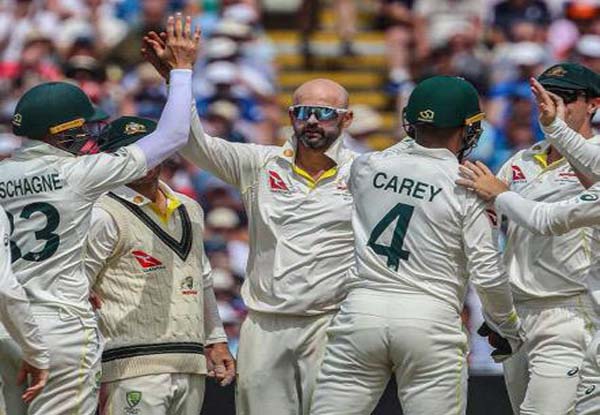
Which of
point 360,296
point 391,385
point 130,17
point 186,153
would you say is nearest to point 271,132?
point 130,17

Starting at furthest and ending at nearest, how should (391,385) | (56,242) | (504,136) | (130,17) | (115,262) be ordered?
(130,17) < (504,136) < (391,385) < (115,262) < (56,242)

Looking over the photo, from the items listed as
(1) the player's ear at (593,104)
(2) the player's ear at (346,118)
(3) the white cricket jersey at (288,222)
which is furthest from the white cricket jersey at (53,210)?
(1) the player's ear at (593,104)

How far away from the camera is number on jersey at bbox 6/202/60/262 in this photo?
7512 mm

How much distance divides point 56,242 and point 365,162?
1449mm

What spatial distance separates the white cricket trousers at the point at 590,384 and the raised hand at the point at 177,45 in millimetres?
2265

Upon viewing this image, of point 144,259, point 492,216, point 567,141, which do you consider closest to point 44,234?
point 144,259

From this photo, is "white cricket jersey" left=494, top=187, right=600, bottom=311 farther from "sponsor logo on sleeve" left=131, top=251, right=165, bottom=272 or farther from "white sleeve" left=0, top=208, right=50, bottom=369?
"white sleeve" left=0, top=208, right=50, bottom=369

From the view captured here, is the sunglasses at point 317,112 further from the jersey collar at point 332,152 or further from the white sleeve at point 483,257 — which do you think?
the white sleeve at point 483,257

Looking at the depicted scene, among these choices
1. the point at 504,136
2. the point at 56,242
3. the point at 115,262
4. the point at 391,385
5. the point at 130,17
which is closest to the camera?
the point at 56,242

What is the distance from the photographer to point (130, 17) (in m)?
14.6

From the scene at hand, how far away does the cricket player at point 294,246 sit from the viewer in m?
8.41

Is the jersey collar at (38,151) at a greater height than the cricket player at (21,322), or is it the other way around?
the jersey collar at (38,151)

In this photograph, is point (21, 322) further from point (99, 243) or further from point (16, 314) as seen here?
point (99, 243)

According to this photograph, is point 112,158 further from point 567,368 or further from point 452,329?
point 567,368
